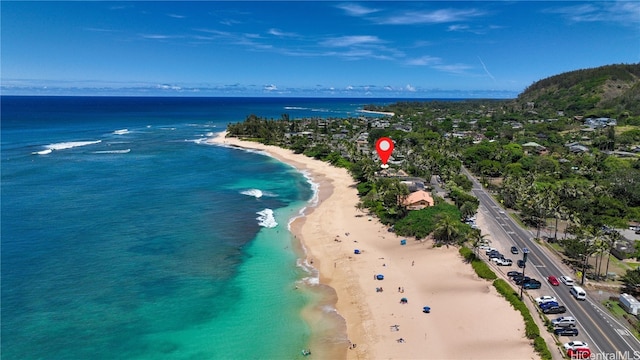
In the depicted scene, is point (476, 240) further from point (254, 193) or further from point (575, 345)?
point (254, 193)

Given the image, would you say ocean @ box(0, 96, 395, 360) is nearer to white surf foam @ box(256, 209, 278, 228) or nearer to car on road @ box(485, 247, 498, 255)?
white surf foam @ box(256, 209, 278, 228)

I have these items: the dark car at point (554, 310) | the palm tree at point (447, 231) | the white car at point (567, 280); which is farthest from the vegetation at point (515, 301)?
the white car at point (567, 280)

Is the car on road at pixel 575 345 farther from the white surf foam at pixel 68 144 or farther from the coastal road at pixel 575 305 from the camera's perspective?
the white surf foam at pixel 68 144

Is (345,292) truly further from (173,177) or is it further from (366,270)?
(173,177)

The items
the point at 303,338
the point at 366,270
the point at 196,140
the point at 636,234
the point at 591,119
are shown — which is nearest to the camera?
the point at 303,338

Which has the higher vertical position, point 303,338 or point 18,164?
point 18,164

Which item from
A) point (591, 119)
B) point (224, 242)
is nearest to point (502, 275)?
point (224, 242)
